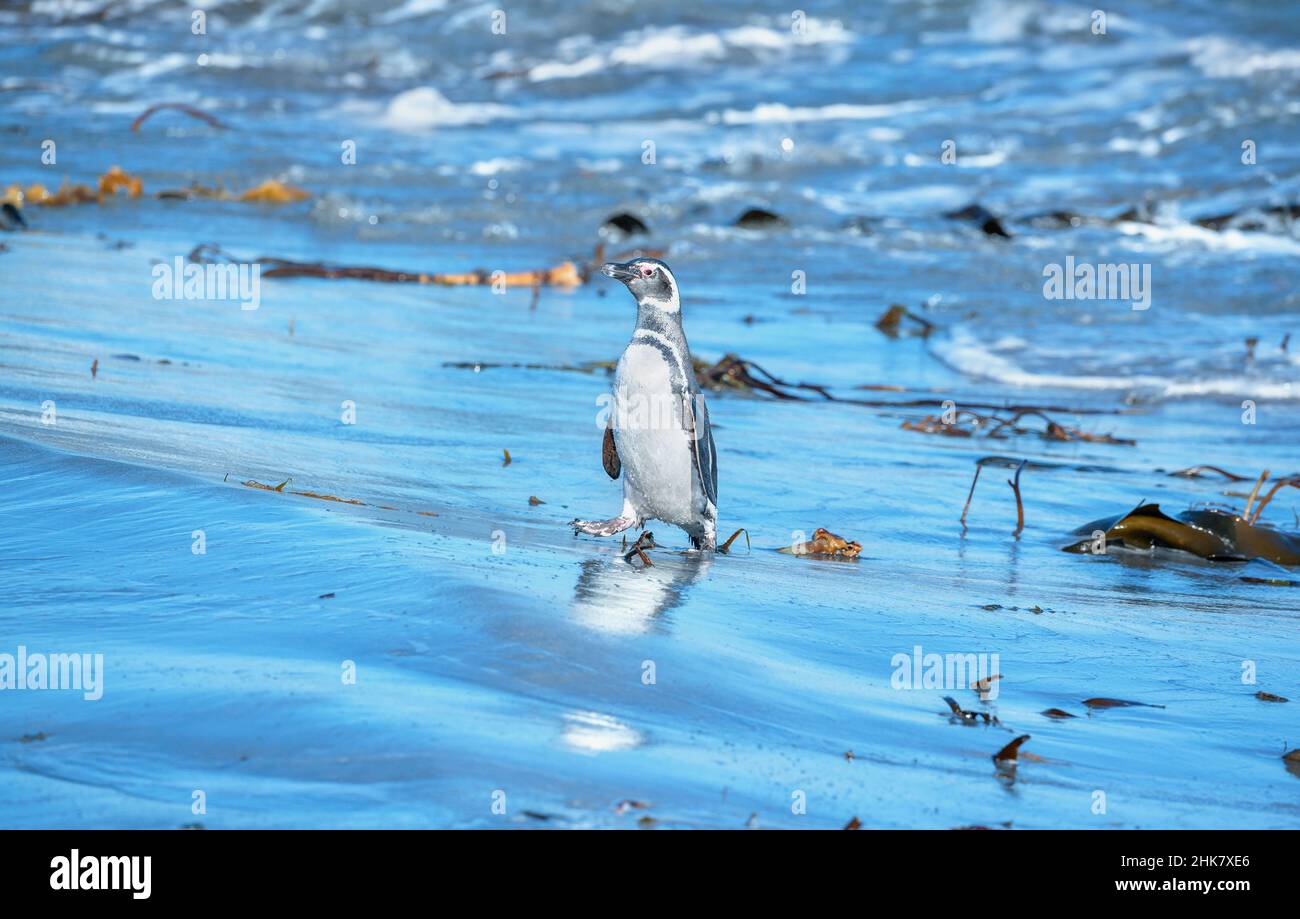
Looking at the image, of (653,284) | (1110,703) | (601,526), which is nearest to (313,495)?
(601,526)

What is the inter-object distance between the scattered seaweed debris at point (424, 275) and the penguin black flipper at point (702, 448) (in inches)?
241

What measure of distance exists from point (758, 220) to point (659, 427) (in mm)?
10467

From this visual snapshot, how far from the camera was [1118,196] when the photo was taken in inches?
657

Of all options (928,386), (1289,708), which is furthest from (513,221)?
(1289,708)

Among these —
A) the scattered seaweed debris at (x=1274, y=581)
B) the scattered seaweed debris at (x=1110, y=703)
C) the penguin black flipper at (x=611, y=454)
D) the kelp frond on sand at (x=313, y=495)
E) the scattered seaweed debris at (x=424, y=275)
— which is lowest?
the scattered seaweed debris at (x=1110, y=703)

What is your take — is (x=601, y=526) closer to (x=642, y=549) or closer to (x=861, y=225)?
(x=642, y=549)

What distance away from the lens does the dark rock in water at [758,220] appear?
14.6m

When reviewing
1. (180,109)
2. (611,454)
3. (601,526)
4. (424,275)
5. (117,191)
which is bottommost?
(601,526)

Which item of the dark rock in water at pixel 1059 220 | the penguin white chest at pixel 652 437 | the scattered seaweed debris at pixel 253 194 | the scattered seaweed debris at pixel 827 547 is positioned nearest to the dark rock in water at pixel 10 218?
the scattered seaweed debris at pixel 253 194

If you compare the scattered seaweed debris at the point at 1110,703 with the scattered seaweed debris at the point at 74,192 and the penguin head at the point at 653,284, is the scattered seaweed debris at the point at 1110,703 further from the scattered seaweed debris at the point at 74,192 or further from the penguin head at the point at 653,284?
the scattered seaweed debris at the point at 74,192

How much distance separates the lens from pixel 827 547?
473 centimetres

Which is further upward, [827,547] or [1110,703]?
[827,547]
